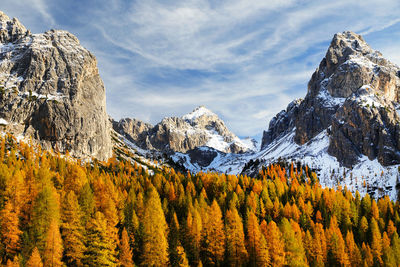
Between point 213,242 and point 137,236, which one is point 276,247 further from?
point 137,236

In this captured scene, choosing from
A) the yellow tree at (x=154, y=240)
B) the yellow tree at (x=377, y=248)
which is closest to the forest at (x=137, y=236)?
the yellow tree at (x=154, y=240)

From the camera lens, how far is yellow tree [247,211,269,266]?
5622 centimetres

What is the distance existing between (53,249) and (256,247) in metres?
38.0

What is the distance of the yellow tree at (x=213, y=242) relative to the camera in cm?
5825

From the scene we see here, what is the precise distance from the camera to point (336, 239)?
67750mm

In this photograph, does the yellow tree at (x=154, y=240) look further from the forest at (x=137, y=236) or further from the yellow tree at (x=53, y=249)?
the yellow tree at (x=53, y=249)

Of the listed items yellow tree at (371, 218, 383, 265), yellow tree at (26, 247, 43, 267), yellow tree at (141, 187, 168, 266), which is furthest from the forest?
yellow tree at (371, 218, 383, 265)

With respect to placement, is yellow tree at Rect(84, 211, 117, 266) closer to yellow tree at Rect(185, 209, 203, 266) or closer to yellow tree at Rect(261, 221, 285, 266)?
yellow tree at Rect(185, 209, 203, 266)

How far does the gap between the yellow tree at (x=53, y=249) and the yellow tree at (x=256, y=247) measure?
119 ft

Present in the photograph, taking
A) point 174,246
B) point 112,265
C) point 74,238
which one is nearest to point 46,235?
point 74,238

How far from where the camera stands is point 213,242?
59.2 m

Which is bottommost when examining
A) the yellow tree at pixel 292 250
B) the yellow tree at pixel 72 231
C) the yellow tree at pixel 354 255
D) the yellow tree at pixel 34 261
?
the yellow tree at pixel 354 255

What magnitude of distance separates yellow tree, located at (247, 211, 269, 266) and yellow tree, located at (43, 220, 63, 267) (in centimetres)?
3636

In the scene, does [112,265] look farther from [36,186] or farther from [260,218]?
[260,218]
